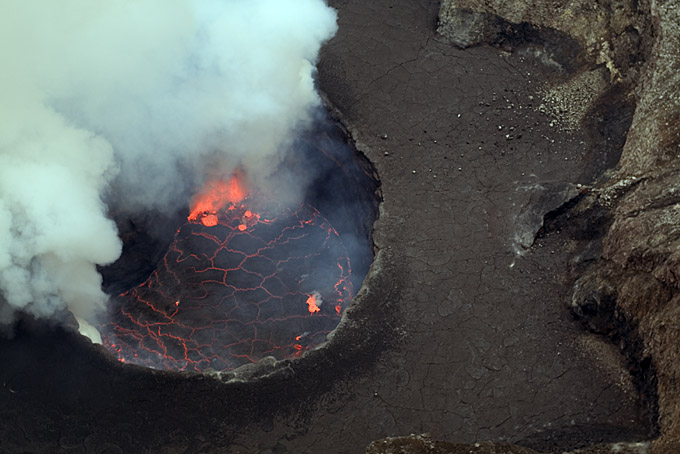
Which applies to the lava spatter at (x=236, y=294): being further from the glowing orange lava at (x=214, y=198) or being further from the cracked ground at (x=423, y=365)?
the cracked ground at (x=423, y=365)

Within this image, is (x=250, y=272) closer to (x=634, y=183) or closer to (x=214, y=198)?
(x=214, y=198)

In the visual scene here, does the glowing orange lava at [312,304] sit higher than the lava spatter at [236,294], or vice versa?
the glowing orange lava at [312,304]

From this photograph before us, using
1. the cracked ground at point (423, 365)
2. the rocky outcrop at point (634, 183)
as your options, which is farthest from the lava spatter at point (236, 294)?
the rocky outcrop at point (634, 183)

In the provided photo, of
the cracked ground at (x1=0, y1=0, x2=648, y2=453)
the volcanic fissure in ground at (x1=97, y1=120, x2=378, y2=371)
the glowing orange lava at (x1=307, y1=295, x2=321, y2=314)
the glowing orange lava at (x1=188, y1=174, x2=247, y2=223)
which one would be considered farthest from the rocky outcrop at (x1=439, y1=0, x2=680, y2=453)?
the glowing orange lava at (x1=188, y1=174, x2=247, y2=223)

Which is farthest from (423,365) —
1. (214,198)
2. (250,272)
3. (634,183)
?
(214,198)

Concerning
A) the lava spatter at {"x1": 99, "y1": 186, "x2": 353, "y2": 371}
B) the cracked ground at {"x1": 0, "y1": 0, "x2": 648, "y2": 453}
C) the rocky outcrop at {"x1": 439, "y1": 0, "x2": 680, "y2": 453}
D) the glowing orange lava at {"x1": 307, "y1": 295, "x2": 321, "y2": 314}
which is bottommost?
the lava spatter at {"x1": 99, "y1": 186, "x2": 353, "y2": 371}

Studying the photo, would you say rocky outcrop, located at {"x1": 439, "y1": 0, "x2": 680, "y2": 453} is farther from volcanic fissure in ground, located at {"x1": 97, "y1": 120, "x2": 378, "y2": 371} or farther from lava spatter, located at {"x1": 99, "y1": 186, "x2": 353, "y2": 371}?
lava spatter, located at {"x1": 99, "y1": 186, "x2": 353, "y2": 371}
